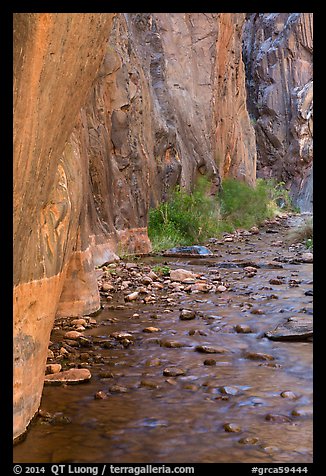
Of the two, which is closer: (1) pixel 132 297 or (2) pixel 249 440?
(2) pixel 249 440

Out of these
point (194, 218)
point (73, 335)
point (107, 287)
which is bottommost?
point (73, 335)

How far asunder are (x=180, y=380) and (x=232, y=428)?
3.04 ft

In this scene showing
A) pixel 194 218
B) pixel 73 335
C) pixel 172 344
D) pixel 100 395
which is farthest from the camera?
pixel 194 218

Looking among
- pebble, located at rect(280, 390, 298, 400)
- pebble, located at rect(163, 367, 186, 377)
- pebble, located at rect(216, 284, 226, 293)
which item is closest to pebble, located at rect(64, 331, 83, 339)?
pebble, located at rect(163, 367, 186, 377)

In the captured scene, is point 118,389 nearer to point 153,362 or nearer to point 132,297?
point 153,362

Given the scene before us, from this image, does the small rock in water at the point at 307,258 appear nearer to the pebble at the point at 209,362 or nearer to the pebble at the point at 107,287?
the pebble at the point at 107,287

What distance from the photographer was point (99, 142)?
33.2 feet

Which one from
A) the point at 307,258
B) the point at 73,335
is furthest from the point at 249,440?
the point at 307,258

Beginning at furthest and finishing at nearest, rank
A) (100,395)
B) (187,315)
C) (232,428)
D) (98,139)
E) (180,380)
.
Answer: (98,139), (187,315), (180,380), (100,395), (232,428)

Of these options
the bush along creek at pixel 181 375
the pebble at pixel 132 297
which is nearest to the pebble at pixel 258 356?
the bush along creek at pixel 181 375

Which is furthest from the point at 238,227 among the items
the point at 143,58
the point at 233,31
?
the point at 233,31
